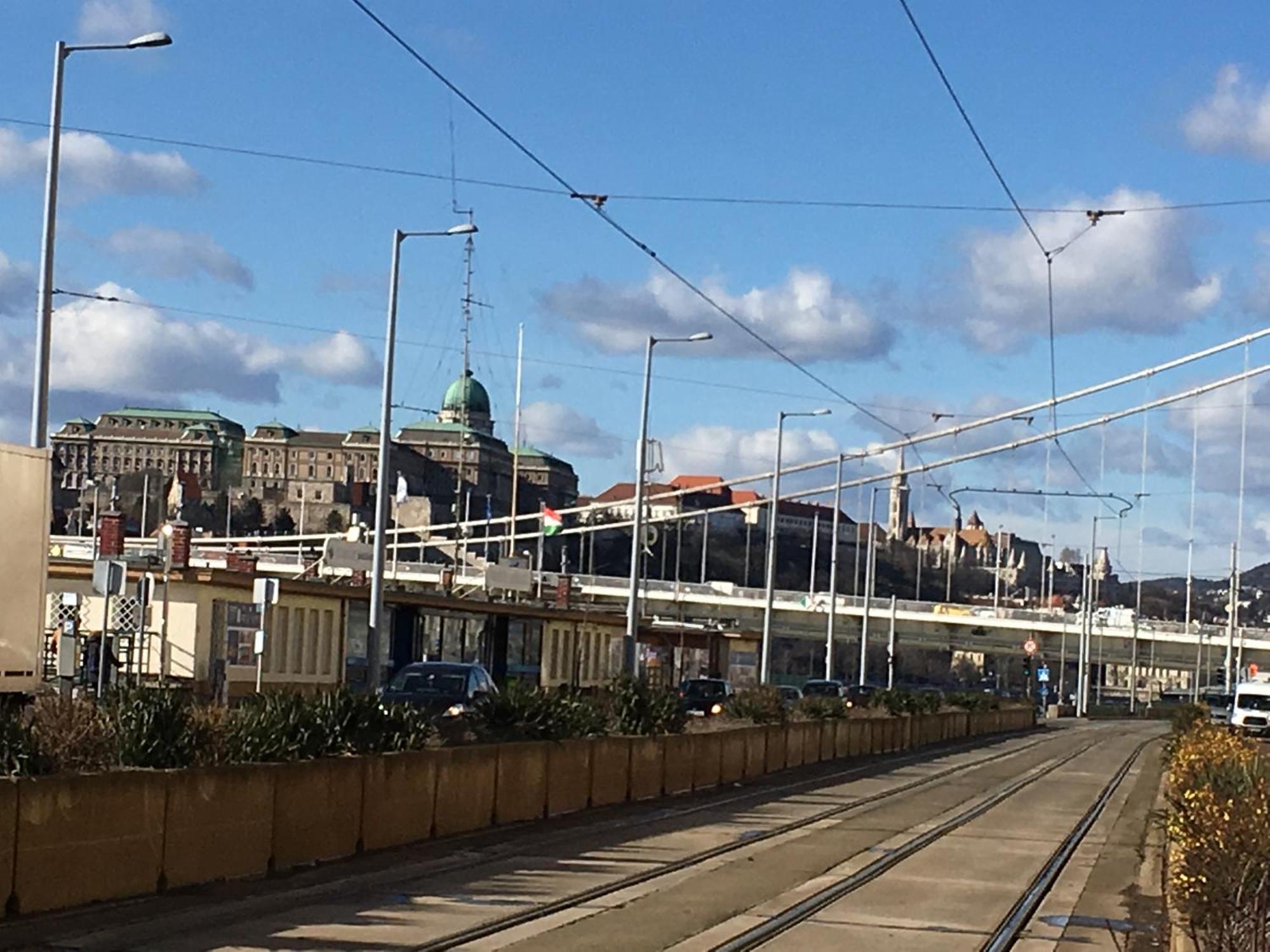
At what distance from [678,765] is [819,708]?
1407 cm

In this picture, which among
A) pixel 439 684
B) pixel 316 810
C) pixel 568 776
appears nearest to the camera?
pixel 316 810

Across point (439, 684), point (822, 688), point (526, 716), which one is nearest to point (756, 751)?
point (439, 684)

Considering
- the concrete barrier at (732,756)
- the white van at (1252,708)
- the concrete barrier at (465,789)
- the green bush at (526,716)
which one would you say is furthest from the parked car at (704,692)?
the concrete barrier at (465,789)

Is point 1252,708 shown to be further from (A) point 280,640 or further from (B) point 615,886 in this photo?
(B) point 615,886

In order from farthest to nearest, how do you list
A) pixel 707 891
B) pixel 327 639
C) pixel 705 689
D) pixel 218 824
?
pixel 705 689 → pixel 327 639 → pixel 707 891 → pixel 218 824

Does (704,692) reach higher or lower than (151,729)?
lower

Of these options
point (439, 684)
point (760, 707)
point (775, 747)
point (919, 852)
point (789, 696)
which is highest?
point (439, 684)

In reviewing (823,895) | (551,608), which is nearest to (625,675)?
(823,895)

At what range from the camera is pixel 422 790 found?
20844mm

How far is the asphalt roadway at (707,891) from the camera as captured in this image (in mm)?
14438

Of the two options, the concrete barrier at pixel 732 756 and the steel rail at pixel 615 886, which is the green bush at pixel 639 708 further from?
the concrete barrier at pixel 732 756

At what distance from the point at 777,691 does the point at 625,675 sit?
997 cm

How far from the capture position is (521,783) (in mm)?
23688

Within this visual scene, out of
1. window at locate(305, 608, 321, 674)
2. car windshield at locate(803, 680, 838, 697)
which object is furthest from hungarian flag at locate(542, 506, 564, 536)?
window at locate(305, 608, 321, 674)
